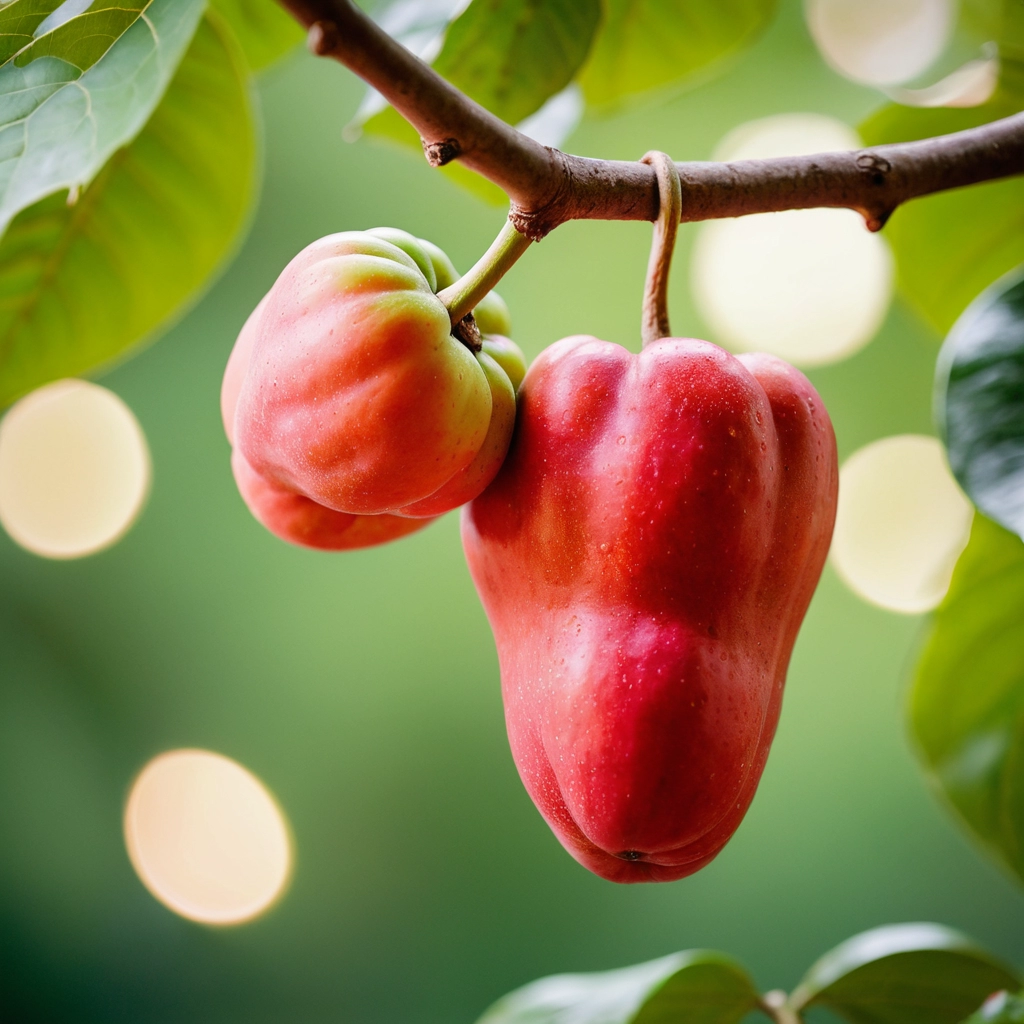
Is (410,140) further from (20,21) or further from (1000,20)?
(1000,20)

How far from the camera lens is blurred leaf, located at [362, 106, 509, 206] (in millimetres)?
593

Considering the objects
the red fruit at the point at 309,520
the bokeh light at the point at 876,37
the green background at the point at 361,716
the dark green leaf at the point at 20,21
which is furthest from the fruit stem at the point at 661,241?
the bokeh light at the point at 876,37

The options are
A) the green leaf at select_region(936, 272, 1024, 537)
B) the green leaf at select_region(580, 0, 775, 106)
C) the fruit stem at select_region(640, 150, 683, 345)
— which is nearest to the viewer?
the fruit stem at select_region(640, 150, 683, 345)

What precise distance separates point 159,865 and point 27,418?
95 centimetres

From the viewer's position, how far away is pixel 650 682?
12.3 inches

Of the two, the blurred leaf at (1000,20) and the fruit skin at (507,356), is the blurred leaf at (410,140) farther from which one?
the blurred leaf at (1000,20)

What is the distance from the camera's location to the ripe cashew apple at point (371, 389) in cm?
31

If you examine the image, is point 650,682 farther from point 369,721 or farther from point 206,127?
point 369,721

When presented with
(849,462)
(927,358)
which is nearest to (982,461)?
(849,462)

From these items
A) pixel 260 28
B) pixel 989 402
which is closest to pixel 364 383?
pixel 989 402

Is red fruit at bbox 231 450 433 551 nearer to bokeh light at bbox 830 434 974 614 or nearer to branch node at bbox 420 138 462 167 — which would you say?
branch node at bbox 420 138 462 167

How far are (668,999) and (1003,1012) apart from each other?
0.24 meters

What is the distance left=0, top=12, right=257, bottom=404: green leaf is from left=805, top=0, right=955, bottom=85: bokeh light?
152 centimetres

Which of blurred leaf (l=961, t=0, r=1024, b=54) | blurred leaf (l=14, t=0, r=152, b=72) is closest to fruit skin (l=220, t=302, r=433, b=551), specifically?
blurred leaf (l=14, t=0, r=152, b=72)
